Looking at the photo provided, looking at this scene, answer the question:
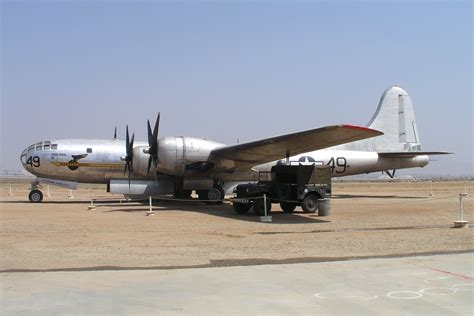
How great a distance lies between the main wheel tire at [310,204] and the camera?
1903 centimetres

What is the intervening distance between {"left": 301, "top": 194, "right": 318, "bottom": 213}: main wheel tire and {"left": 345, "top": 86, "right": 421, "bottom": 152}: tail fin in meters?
11.8

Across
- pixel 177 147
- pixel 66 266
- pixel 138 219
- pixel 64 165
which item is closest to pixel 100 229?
pixel 138 219

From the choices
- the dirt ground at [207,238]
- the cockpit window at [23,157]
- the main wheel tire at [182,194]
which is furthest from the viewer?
the main wheel tire at [182,194]

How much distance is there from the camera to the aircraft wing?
55.1ft

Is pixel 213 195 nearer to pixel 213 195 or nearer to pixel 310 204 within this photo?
pixel 213 195

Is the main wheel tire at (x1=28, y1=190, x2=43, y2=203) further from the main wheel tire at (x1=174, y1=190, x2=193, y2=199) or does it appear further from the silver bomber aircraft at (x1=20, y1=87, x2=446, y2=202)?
the main wheel tire at (x1=174, y1=190, x2=193, y2=199)

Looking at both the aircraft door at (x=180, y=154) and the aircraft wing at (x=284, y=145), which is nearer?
the aircraft wing at (x=284, y=145)

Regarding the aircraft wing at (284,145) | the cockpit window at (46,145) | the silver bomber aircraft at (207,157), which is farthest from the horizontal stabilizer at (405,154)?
the cockpit window at (46,145)

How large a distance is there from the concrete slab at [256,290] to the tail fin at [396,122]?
877 inches

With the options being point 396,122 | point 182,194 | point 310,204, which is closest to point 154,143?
point 182,194

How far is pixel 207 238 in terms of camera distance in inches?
487

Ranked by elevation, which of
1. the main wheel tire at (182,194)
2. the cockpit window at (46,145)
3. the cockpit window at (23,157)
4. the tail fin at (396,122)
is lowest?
the main wheel tire at (182,194)

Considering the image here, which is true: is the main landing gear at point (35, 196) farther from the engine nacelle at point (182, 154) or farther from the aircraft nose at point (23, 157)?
the engine nacelle at point (182, 154)

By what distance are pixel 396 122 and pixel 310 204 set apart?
550 inches
